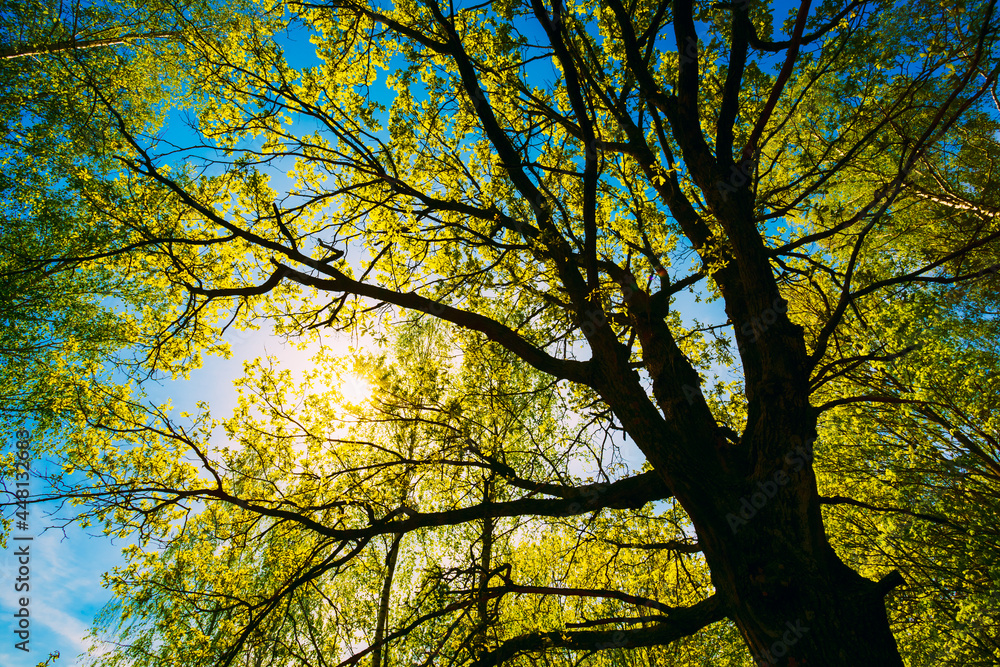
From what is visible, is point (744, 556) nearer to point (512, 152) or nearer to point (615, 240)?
point (512, 152)

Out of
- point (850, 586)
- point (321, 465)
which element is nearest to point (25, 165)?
point (321, 465)

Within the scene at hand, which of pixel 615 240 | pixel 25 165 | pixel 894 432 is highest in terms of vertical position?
pixel 25 165

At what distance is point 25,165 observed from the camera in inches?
360

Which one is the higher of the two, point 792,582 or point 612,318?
point 612,318

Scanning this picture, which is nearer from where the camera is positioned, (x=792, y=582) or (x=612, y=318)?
(x=792, y=582)

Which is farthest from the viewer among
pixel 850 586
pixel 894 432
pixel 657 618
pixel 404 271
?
pixel 894 432

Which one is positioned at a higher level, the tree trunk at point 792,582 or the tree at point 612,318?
the tree at point 612,318

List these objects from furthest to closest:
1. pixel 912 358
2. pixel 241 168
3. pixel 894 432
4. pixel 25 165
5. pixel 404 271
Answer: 1. pixel 25 165
2. pixel 894 432
3. pixel 912 358
4. pixel 404 271
5. pixel 241 168

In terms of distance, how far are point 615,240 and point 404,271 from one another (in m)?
3.86

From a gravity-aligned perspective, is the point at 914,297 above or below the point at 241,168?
below

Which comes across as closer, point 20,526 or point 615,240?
point 20,526

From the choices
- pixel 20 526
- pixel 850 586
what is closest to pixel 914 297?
pixel 850 586

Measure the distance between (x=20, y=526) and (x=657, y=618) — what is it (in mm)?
8217

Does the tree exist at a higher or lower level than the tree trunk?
higher
